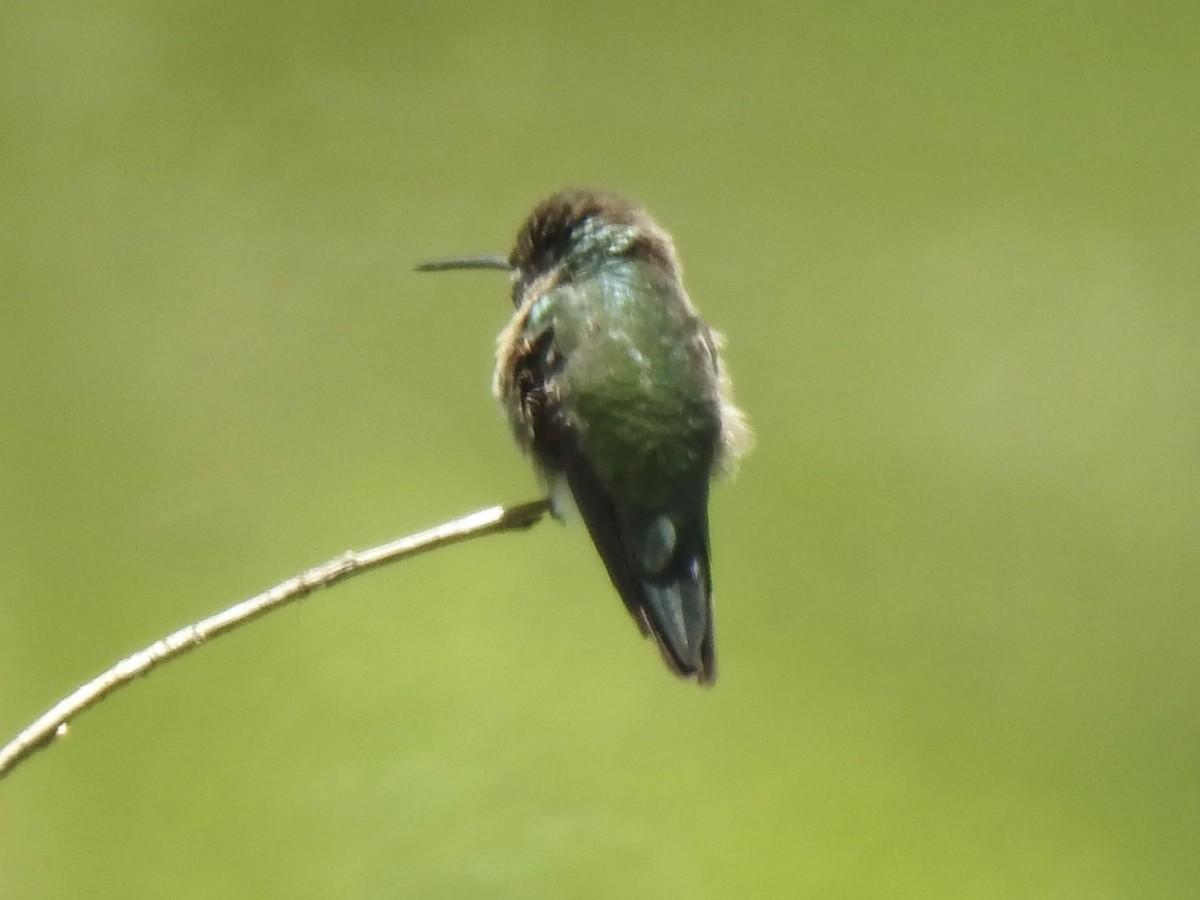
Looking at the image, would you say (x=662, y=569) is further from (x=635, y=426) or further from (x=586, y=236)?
(x=586, y=236)

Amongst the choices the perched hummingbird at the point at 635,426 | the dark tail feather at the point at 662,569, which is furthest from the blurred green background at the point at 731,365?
the dark tail feather at the point at 662,569

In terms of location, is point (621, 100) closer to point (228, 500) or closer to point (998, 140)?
point (998, 140)

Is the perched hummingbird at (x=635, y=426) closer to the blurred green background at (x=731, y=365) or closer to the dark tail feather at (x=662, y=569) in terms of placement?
the dark tail feather at (x=662, y=569)

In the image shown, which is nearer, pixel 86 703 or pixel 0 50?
pixel 86 703

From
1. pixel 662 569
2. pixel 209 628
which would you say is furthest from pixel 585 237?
pixel 209 628

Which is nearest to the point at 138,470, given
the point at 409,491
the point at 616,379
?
the point at 409,491

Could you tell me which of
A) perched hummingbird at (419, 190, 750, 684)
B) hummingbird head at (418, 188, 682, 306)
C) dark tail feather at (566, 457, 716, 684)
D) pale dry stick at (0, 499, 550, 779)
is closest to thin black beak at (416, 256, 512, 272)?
hummingbird head at (418, 188, 682, 306)

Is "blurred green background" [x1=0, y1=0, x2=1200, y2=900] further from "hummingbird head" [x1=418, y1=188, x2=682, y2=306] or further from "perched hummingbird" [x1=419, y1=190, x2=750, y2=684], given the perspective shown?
"perched hummingbird" [x1=419, y1=190, x2=750, y2=684]
